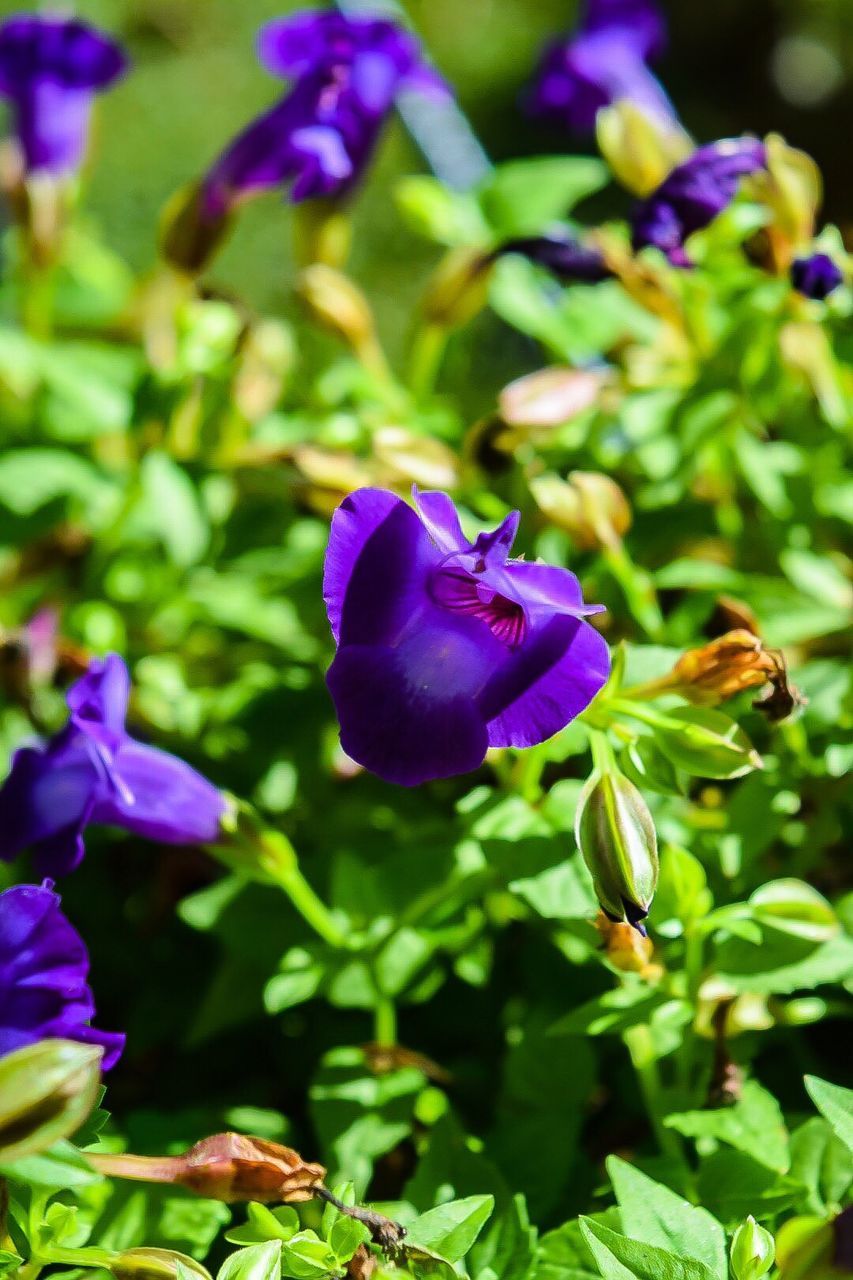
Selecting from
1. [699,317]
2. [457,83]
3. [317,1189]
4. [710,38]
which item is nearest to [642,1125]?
[317,1189]

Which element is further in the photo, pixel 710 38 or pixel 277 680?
pixel 710 38

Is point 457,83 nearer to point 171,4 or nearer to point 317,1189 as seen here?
point 171,4

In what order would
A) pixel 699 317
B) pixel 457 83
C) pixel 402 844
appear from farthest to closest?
pixel 457 83
pixel 699 317
pixel 402 844

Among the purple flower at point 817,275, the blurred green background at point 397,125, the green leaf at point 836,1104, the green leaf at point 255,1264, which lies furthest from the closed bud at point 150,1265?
the blurred green background at point 397,125

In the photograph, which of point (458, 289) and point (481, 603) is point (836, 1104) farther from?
point (458, 289)

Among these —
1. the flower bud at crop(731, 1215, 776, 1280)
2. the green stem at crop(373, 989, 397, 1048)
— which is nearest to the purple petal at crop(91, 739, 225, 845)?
the green stem at crop(373, 989, 397, 1048)

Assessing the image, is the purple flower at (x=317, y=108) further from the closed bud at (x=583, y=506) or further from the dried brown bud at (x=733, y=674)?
the dried brown bud at (x=733, y=674)

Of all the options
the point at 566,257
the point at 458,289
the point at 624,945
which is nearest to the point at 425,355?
the point at 458,289
